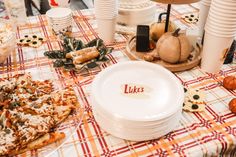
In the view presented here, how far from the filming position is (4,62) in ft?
3.41

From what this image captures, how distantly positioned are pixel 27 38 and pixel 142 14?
511mm

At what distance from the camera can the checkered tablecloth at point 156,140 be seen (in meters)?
0.70

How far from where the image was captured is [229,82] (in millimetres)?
910

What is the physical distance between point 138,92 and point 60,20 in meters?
0.51

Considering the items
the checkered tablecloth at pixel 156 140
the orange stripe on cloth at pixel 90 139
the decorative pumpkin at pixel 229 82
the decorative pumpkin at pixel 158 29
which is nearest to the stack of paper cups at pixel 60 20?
the checkered tablecloth at pixel 156 140

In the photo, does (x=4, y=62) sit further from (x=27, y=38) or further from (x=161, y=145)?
(x=161, y=145)

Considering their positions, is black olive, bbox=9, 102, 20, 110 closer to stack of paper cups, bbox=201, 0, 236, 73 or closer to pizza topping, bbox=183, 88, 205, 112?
pizza topping, bbox=183, 88, 205, 112

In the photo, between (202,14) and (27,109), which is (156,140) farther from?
(202,14)

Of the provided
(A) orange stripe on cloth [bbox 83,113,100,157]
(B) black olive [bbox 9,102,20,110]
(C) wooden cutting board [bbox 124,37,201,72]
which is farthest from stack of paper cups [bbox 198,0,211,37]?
(B) black olive [bbox 9,102,20,110]

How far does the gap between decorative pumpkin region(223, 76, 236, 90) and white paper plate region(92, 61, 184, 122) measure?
21 cm

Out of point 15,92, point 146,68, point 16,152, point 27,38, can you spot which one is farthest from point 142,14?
point 16,152

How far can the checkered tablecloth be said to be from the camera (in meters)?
0.70

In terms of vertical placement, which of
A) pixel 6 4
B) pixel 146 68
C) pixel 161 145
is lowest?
pixel 161 145

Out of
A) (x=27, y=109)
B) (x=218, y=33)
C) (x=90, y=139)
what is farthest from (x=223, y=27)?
(x=27, y=109)
